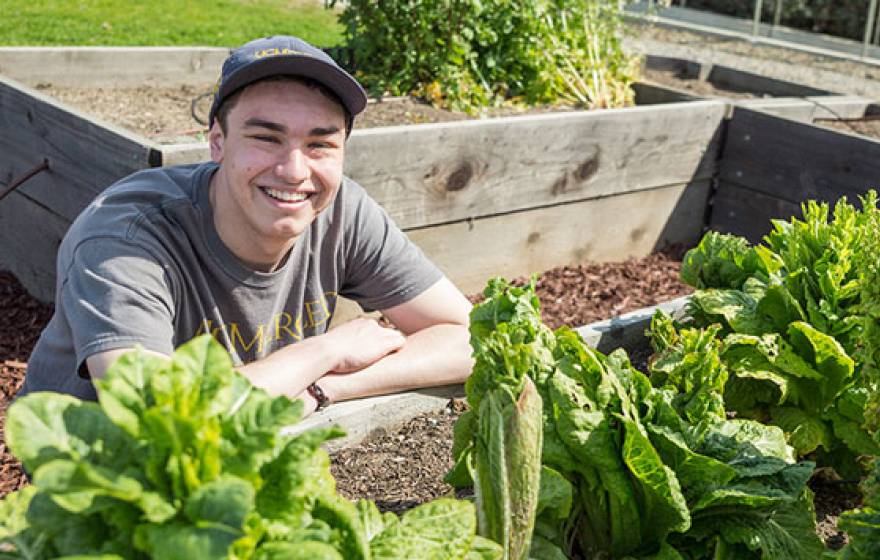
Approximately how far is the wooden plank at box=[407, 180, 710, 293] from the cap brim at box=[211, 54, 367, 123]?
2.12 meters

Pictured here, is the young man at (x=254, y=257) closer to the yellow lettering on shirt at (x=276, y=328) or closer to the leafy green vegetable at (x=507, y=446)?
the yellow lettering on shirt at (x=276, y=328)

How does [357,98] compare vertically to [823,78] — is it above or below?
above

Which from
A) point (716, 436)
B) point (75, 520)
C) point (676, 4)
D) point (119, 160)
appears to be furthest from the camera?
point (676, 4)

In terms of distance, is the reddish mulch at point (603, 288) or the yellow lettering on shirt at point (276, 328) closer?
the yellow lettering on shirt at point (276, 328)

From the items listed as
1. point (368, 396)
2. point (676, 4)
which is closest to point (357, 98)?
point (368, 396)

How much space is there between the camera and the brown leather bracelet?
2.94m

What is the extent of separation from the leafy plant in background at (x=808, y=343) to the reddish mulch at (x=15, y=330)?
2512 millimetres

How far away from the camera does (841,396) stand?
2.86 meters

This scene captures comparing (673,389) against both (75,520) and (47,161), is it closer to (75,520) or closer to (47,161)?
(75,520)

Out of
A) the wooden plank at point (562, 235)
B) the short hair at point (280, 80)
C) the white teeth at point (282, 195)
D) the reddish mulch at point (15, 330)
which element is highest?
the short hair at point (280, 80)

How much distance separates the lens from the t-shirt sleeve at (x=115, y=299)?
259 centimetres

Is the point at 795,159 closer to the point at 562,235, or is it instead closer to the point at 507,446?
the point at 562,235

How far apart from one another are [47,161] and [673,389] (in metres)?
3.08

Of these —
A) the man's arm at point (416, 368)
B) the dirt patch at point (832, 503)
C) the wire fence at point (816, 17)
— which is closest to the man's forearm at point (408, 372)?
the man's arm at point (416, 368)
